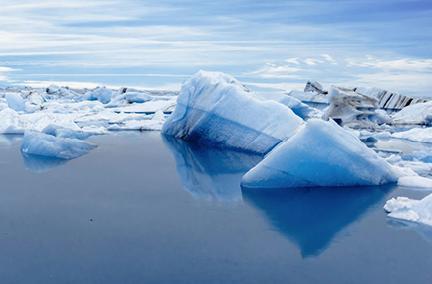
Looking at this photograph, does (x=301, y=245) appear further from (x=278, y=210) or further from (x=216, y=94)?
(x=216, y=94)

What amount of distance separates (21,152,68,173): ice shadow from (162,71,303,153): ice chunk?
2.43m

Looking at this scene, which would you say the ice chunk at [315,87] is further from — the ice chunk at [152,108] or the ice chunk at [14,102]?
the ice chunk at [14,102]

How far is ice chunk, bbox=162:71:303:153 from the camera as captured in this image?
7.15 m

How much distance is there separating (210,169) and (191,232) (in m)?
2.68

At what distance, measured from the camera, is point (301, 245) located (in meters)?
3.36

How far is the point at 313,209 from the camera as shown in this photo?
4332mm

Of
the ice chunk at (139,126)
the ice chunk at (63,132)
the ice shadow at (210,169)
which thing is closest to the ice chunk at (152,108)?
the ice chunk at (139,126)

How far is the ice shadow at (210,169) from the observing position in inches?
193

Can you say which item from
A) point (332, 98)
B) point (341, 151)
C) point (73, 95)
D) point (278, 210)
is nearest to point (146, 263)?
point (278, 210)

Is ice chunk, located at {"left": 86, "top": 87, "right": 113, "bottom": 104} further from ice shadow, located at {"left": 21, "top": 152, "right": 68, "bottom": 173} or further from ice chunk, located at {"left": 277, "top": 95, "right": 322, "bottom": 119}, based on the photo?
ice shadow, located at {"left": 21, "top": 152, "right": 68, "bottom": 173}

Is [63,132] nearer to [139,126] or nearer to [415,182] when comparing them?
[139,126]

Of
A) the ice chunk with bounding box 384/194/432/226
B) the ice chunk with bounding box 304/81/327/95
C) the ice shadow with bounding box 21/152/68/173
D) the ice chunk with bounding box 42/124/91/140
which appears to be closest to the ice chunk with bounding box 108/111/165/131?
the ice chunk with bounding box 42/124/91/140

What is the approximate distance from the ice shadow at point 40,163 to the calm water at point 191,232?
82mm

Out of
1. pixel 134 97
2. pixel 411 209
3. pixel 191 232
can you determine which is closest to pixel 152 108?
pixel 134 97
